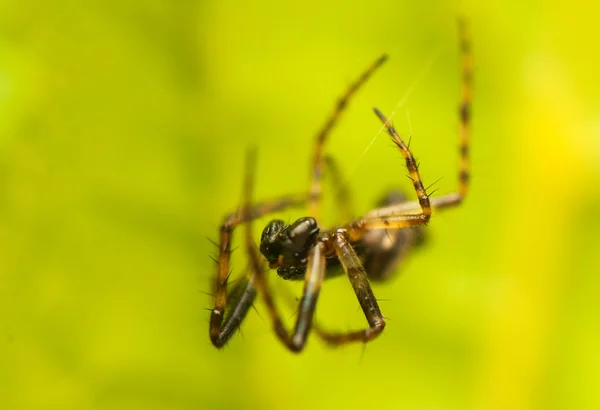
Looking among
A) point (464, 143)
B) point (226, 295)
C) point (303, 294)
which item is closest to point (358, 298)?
point (303, 294)

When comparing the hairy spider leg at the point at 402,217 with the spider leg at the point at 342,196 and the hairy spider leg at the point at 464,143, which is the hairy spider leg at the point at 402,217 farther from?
the spider leg at the point at 342,196

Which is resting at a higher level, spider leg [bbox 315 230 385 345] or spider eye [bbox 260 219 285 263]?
spider eye [bbox 260 219 285 263]

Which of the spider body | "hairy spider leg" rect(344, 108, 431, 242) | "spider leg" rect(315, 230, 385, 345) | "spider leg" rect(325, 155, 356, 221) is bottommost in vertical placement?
"spider leg" rect(315, 230, 385, 345)

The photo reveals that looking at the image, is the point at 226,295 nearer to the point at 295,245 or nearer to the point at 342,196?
the point at 295,245

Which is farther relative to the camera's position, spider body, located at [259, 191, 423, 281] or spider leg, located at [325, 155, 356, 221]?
spider leg, located at [325, 155, 356, 221]

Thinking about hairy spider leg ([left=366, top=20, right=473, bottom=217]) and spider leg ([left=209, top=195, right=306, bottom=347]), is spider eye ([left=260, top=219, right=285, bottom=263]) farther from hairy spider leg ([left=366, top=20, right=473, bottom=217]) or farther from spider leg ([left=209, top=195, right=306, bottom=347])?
hairy spider leg ([left=366, top=20, right=473, bottom=217])

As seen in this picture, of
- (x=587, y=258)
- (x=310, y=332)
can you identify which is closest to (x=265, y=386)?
(x=310, y=332)

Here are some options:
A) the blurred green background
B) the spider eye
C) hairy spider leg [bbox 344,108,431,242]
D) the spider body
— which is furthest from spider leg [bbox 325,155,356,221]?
the spider eye
